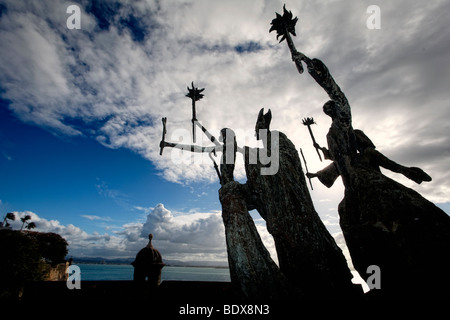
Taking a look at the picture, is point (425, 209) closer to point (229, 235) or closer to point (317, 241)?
point (317, 241)

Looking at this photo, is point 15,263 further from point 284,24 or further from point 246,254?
A: point 284,24

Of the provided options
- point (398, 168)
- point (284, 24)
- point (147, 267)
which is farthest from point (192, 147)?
point (147, 267)

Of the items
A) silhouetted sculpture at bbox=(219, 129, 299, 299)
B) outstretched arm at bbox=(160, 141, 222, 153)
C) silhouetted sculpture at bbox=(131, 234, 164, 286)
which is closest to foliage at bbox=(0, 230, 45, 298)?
silhouetted sculpture at bbox=(131, 234, 164, 286)

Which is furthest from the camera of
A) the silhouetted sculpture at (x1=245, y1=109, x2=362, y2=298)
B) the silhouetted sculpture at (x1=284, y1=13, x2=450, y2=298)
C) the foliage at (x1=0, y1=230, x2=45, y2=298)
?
the foliage at (x1=0, y1=230, x2=45, y2=298)

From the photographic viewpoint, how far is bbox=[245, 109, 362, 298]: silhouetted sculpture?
723 cm

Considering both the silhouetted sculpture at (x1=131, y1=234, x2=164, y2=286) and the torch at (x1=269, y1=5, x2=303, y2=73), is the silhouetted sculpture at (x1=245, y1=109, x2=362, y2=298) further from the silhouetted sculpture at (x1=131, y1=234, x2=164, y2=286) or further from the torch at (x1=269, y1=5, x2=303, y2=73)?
the silhouetted sculpture at (x1=131, y1=234, x2=164, y2=286)

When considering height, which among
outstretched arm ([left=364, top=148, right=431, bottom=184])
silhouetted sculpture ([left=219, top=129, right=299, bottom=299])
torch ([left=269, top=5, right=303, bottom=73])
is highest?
torch ([left=269, top=5, right=303, bottom=73])

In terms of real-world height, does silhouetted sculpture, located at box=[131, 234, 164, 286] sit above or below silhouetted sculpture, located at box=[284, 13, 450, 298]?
below

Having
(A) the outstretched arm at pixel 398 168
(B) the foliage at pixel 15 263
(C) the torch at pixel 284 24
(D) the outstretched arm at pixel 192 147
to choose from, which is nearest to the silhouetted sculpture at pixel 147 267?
(B) the foliage at pixel 15 263

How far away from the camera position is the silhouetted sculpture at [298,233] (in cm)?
723

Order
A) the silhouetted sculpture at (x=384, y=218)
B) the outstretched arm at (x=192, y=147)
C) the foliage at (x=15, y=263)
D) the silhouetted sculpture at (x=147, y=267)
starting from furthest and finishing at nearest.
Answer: the silhouetted sculpture at (x=147, y=267), the foliage at (x=15, y=263), the outstretched arm at (x=192, y=147), the silhouetted sculpture at (x=384, y=218)

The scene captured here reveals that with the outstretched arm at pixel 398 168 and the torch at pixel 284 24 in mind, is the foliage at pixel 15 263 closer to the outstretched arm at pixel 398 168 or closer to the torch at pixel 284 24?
the torch at pixel 284 24
